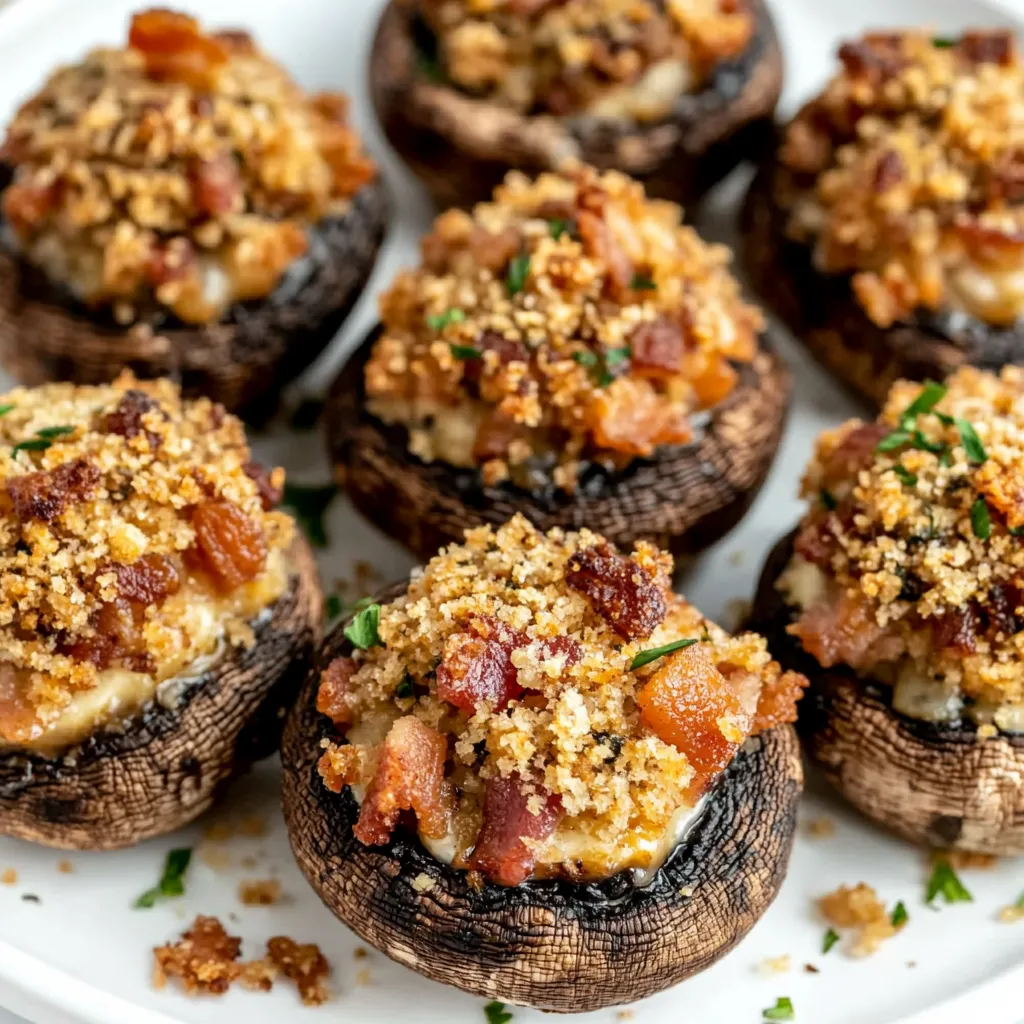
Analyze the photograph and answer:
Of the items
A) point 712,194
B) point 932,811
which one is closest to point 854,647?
point 932,811

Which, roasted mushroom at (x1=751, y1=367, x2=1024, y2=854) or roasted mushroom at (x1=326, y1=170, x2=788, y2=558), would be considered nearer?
roasted mushroom at (x1=751, y1=367, x2=1024, y2=854)

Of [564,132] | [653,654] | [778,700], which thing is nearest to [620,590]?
[653,654]

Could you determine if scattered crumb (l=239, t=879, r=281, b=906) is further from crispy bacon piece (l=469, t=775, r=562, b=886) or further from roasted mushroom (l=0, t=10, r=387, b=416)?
roasted mushroom (l=0, t=10, r=387, b=416)

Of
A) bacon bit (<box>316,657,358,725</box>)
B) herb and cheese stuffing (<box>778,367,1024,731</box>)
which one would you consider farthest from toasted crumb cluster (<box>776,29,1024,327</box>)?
bacon bit (<box>316,657,358,725</box>)

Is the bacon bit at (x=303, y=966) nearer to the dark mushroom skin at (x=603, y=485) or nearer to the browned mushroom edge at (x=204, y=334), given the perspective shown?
the dark mushroom skin at (x=603, y=485)

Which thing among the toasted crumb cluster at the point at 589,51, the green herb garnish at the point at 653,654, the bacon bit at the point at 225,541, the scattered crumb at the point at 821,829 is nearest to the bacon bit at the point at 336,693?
the bacon bit at the point at 225,541
